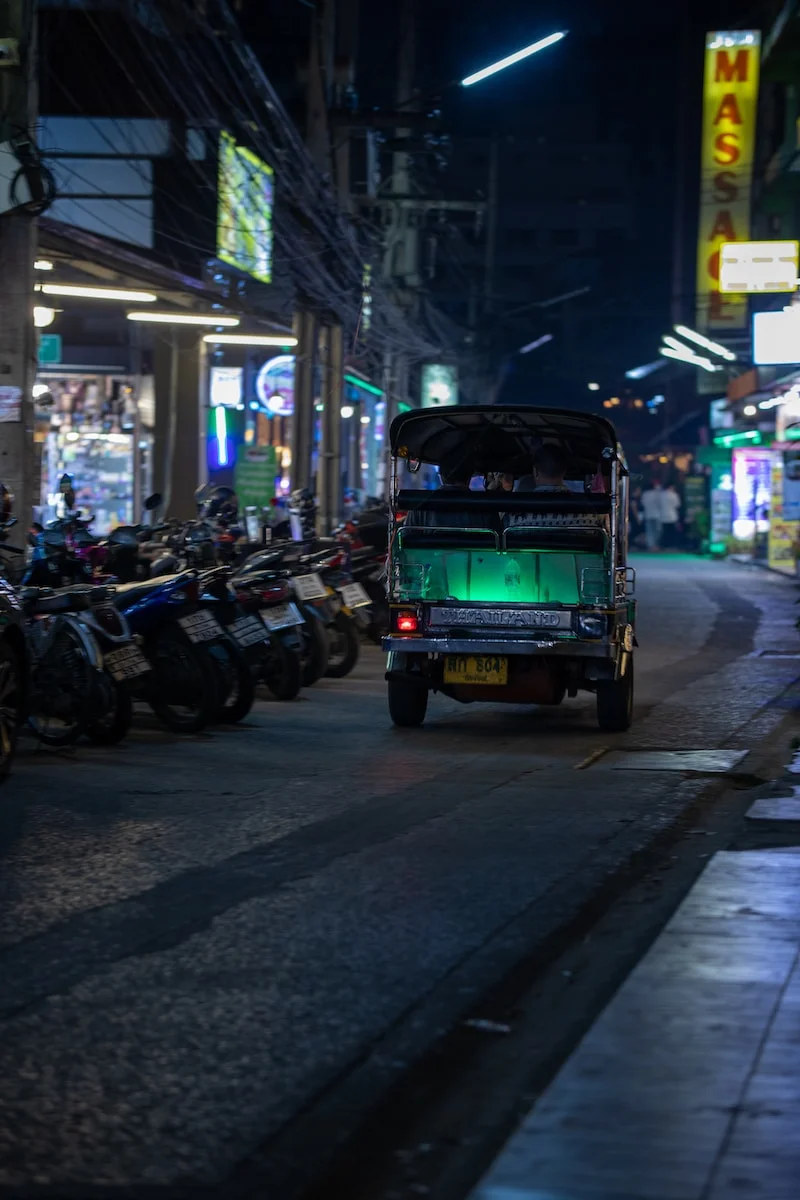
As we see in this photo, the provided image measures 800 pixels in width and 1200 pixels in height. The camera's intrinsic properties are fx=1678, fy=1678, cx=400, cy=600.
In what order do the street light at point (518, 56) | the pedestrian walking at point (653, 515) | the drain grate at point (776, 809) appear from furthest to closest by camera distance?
A: the pedestrian walking at point (653, 515) → the street light at point (518, 56) → the drain grate at point (776, 809)

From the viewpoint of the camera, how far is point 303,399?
961 inches

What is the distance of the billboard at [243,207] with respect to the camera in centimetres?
2617

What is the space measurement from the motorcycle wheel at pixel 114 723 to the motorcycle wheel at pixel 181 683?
69 centimetres

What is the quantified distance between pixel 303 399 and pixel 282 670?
37.1 ft

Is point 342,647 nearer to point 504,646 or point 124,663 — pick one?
point 504,646

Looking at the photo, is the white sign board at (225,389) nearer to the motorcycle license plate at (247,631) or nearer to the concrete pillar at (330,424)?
the concrete pillar at (330,424)

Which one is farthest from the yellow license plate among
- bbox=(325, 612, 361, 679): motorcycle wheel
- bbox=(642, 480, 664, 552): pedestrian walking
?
bbox=(642, 480, 664, 552): pedestrian walking

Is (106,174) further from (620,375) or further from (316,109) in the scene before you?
(620,375)

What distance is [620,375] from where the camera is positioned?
96000 mm

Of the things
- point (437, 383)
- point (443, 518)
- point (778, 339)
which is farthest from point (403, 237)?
point (443, 518)

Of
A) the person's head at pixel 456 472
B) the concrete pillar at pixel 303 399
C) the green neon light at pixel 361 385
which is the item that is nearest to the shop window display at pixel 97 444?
the concrete pillar at pixel 303 399

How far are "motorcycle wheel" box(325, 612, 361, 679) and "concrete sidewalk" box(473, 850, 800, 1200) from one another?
9.24m

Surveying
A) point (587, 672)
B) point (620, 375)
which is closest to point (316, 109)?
point (587, 672)

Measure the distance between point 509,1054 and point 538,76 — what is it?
4345 inches
